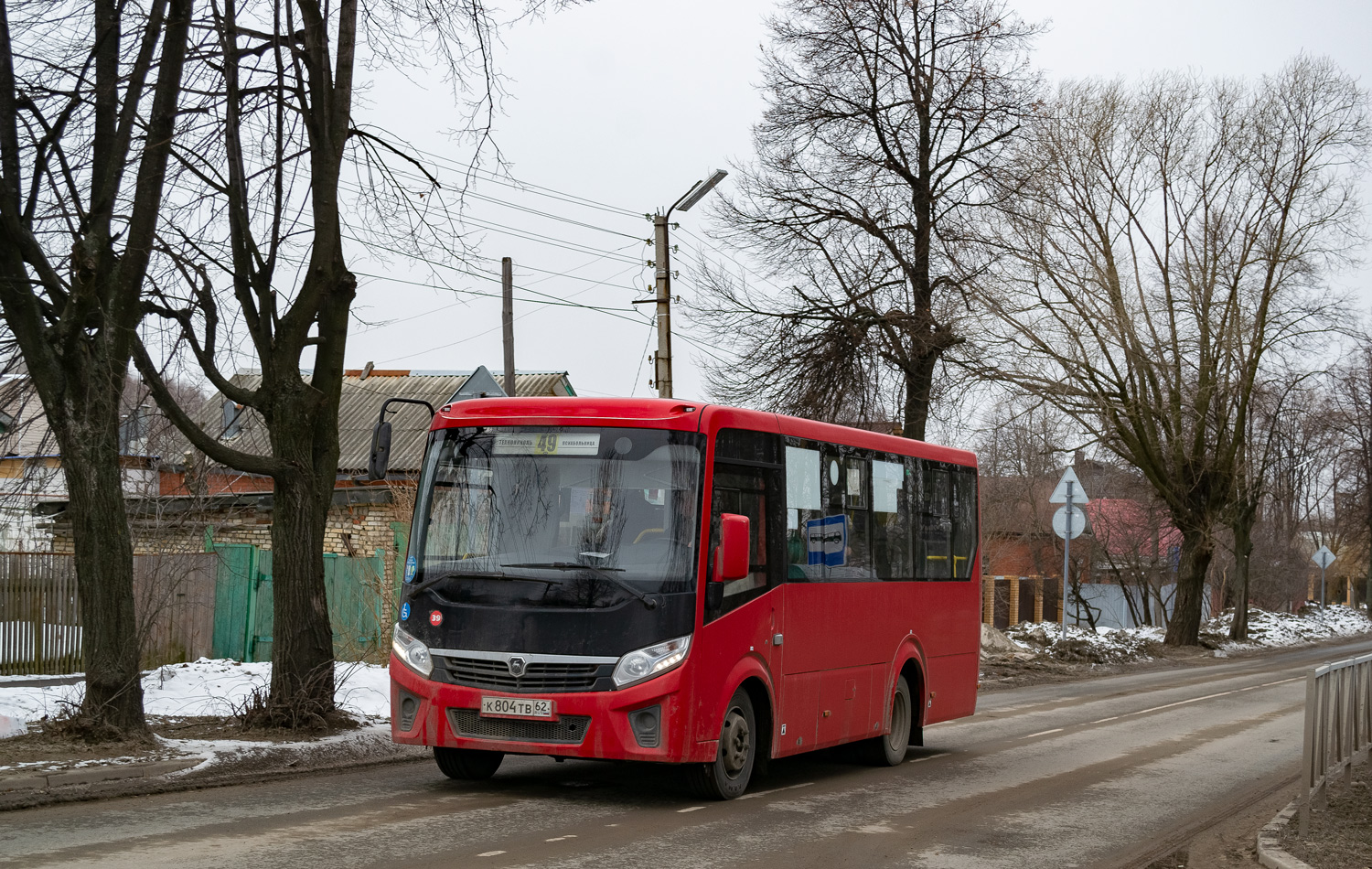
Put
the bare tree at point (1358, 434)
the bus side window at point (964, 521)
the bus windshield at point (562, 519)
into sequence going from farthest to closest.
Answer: the bare tree at point (1358, 434), the bus side window at point (964, 521), the bus windshield at point (562, 519)

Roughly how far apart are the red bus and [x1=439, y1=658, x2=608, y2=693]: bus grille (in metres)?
0.01

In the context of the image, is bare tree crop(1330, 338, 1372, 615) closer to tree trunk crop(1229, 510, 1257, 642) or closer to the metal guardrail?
tree trunk crop(1229, 510, 1257, 642)

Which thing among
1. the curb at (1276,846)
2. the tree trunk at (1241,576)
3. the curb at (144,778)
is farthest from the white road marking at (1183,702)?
the tree trunk at (1241,576)

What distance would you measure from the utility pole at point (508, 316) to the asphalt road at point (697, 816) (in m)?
13.8

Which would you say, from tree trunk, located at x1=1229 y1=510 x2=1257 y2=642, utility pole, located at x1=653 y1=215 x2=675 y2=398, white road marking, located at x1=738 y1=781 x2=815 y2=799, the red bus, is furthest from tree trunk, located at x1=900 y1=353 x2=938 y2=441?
tree trunk, located at x1=1229 y1=510 x2=1257 y2=642

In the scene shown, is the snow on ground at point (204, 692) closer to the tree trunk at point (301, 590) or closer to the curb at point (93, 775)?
the tree trunk at point (301, 590)

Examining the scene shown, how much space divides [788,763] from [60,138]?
837 cm

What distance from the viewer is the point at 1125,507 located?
2403 inches

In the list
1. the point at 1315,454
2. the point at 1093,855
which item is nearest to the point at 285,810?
the point at 1093,855

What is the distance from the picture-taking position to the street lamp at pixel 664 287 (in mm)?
22141

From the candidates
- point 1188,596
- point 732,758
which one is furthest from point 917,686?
point 1188,596

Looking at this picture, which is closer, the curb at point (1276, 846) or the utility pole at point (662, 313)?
the curb at point (1276, 846)

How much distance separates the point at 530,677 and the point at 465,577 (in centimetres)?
88

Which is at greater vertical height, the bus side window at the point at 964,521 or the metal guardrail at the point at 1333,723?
the bus side window at the point at 964,521
